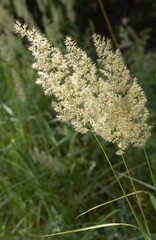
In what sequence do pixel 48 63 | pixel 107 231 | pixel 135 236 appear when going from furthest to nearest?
1. pixel 107 231
2. pixel 135 236
3. pixel 48 63

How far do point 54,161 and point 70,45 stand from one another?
174cm

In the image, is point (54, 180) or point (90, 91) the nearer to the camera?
point (90, 91)

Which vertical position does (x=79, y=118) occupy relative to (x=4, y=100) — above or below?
below

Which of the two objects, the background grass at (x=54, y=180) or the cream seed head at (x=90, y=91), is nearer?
the cream seed head at (x=90, y=91)

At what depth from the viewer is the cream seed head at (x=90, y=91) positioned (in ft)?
6.33

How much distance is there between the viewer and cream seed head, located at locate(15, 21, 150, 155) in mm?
1929

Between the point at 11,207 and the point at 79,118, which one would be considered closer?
the point at 79,118

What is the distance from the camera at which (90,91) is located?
1.94 meters

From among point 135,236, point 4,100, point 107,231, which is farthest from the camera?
point 4,100

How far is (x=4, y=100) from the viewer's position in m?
4.75

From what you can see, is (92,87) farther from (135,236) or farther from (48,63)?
(135,236)

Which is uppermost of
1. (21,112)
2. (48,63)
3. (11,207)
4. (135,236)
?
(21,112)

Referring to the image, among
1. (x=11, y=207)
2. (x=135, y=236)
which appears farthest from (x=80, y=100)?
(x=11, y=207)

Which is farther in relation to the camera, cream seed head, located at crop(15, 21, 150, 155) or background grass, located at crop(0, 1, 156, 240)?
background grass, located at crop(0, 1, 156, 240)
